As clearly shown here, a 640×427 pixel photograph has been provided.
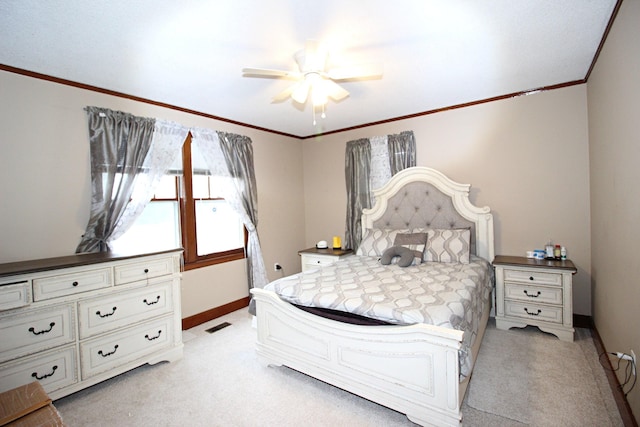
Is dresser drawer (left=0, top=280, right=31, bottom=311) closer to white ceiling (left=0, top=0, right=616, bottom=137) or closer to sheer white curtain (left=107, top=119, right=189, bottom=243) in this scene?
sheer white curtain (left=107, top=119, right=189, bottom=243)

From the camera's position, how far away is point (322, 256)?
3.98 meters

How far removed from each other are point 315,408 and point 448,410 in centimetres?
82

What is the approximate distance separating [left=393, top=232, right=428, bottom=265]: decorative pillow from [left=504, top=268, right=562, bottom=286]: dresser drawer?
0.81m

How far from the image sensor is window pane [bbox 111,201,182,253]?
2.99 metres

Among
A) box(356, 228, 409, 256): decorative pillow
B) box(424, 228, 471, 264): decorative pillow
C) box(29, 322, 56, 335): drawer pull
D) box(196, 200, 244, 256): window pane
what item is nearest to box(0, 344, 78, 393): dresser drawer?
box(29, 322, 56, 335): drawer pull

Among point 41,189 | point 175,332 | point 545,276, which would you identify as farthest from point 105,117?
point 545,276

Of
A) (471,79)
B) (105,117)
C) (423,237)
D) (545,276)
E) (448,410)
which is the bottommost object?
(448,410)

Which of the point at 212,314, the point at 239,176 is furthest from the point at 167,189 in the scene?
the point at 212,314

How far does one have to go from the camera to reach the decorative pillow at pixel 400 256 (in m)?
2.89

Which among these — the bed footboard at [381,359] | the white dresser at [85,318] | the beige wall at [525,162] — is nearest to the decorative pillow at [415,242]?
the beige wall at [525,162]

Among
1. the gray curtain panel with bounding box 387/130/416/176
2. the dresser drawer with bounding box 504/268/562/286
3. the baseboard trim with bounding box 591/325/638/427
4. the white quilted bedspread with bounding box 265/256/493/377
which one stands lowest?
the baseboard trim with bounding box 591/325/638/427

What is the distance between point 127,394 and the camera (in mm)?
2166

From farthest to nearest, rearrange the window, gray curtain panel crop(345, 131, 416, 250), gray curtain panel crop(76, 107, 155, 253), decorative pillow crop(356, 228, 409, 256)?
gray curtain panel crop(345, 131, 416, 250)
decorative pillow crop(356, 228, 409, 256)
the window
gray curtain panel crop(76, 107, 155, 253)

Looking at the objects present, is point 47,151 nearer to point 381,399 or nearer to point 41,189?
point 41,189
